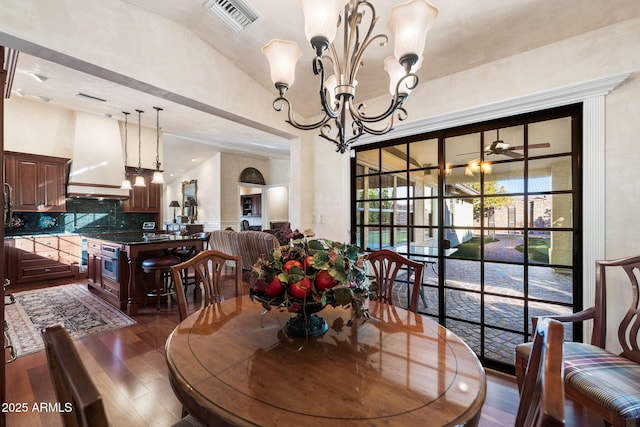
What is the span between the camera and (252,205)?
9.90 m

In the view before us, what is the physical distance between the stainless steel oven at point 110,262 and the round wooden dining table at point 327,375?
3.14 metres

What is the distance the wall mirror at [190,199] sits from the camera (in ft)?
28.9

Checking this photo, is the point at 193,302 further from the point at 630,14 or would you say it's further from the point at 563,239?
the point at 630,14

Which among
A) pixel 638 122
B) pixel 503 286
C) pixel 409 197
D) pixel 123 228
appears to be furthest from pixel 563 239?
pixel 123 228

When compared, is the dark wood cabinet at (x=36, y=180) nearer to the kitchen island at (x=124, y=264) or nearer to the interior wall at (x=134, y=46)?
the kitchen island at (x=124, y=264)

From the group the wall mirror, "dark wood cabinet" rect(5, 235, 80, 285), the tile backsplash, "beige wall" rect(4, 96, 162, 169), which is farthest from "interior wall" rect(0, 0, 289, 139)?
the wall mirror

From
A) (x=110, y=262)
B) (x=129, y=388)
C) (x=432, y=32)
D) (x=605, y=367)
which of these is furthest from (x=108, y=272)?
(x=605, y=367)

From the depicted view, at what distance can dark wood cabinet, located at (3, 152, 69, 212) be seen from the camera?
450 centimetres

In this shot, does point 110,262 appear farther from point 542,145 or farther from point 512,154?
point 542,145

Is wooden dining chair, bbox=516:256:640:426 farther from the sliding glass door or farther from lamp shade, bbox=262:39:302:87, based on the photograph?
lamp shade, bbox=262:39:302:87

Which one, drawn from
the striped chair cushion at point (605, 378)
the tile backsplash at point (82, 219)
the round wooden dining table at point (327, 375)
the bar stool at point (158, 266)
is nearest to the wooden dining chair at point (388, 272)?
the round wooden dining table at point (327, 375)

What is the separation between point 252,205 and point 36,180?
575 centimetres

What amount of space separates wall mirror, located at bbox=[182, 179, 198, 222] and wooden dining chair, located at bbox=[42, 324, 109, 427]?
29.1 feet

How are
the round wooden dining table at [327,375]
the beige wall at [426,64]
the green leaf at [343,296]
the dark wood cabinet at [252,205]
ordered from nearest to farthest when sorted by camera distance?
the round wooden dining table at [327,375]
the green leaf at [343,296]
the beige wall at [426,64]
the dark wood cabinet at [252,205]
